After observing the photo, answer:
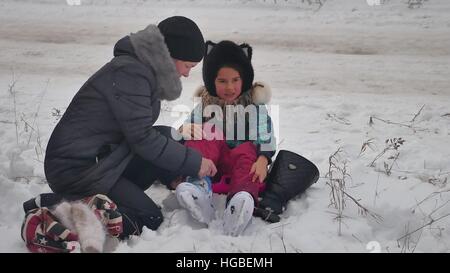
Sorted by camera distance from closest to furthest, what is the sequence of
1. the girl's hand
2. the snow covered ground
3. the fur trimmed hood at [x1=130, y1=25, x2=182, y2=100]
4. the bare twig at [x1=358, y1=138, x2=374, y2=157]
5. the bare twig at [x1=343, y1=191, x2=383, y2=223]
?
the fur trimmed hood at [x1=130, y1=25, x2=182, y2=100] → the snow covered ground → the bare twig at [x1=343, y1=191, x2=383, y2=223] → the girl's hand → the bare twig at [x1=358, y1=138, x2=374, y2=157]

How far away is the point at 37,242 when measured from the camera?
2.44 meters

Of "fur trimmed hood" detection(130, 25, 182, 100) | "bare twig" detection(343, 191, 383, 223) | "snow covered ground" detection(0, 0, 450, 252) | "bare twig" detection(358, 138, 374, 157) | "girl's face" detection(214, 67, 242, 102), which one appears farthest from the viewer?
"bare twig" detection(358, 138, 374, 157)

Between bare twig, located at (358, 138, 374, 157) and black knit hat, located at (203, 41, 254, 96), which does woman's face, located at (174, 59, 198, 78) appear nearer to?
black knit hat, located at (203, 41, 254, 96)

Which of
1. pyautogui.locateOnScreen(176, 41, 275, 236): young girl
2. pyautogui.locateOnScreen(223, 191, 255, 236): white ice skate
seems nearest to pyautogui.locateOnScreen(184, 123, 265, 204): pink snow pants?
pyautogui.locateOnScreen(176, 41, 275, 236): young girl

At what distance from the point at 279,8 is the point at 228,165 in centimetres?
558

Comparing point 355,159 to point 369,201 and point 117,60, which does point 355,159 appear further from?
point 117,60

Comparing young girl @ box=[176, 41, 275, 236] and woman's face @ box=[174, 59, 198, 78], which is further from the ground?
woman's face @ box=[174, 59, 198, 78]

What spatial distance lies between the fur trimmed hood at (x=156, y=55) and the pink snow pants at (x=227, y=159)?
630mm

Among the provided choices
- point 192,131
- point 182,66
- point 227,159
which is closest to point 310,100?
point 227,159

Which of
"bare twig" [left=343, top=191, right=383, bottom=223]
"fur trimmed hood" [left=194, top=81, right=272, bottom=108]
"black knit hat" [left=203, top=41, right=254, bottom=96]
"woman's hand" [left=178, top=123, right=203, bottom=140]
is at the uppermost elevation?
"black knit hat" [left=203, top=41, right=254, bottom=96]

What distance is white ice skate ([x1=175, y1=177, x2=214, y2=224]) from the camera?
2734 millimetres

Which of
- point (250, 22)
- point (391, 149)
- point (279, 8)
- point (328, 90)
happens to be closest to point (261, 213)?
point (391, 149)

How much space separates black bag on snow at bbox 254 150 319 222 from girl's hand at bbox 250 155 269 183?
0.10 metres

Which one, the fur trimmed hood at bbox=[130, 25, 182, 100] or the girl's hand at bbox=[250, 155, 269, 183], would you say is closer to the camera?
the fur trimmed hood at bbox=[130, 25, 182, 100]
